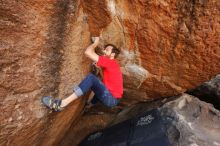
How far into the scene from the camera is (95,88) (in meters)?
5.47

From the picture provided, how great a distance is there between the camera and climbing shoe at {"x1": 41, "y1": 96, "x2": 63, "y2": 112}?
5211 mm

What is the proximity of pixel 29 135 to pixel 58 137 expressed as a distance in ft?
4.22

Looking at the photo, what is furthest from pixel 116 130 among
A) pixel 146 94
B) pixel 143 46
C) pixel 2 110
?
pixel 2 110

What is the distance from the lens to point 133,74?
6312 mm

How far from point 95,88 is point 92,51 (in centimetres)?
57

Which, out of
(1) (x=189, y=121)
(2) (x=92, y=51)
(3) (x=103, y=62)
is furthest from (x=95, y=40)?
(1) (x=189, y=121)

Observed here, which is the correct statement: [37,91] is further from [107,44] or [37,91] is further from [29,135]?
[107,44]

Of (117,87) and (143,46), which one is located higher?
(143,46)

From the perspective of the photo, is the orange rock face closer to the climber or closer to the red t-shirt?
the climber

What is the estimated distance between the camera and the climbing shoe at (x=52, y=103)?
17.1 feet

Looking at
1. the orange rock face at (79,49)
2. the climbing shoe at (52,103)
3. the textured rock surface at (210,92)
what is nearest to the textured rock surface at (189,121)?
the orange rock face at (79,49)

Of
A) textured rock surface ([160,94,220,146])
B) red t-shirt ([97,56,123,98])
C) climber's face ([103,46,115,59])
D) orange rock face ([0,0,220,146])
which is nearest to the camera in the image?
orange rock face ([0,0,220,146])

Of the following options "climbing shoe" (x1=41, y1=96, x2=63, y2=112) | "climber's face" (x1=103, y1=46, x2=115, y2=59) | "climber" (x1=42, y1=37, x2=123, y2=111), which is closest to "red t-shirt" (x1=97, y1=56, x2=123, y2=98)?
"climber" (x1=42, y1=37, x2=123, y2=111)

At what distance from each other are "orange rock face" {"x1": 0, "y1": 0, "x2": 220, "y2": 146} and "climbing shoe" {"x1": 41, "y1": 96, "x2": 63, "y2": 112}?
9cm
